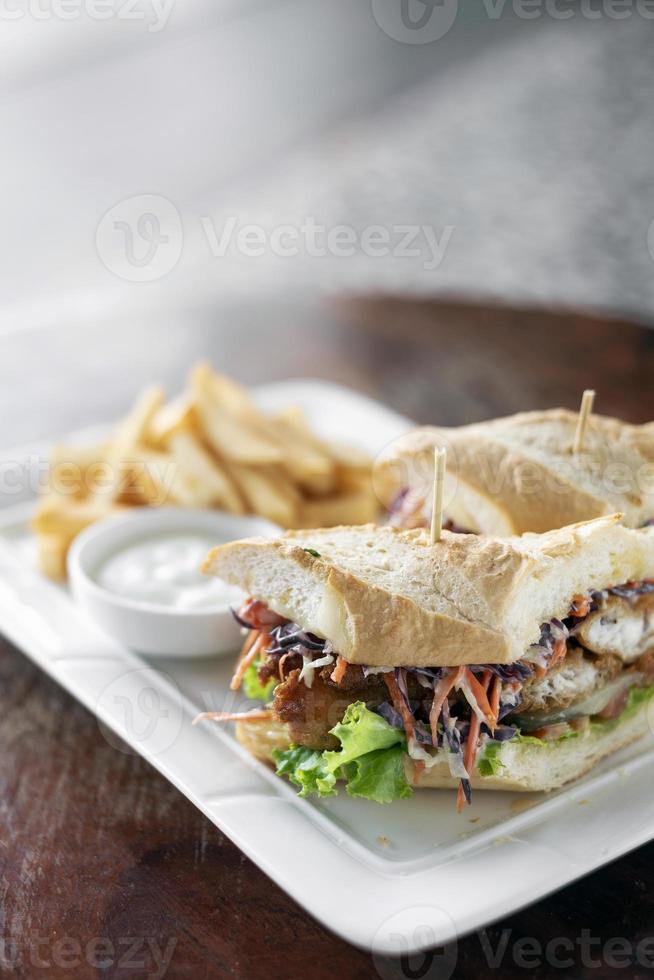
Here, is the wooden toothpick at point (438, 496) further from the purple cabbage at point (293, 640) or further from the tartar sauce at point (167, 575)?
the tartar sauce at point (167, 575)

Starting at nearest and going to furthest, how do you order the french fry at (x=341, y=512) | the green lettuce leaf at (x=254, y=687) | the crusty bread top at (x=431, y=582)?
1. the crusty bread top at (x=431, y=582)
2. the green lettuce leaf at (x=254, y=687)
3. the french fry at (x=341, y=512)

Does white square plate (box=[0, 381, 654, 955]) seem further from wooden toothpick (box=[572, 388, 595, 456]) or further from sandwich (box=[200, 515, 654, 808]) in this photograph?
wooden toothpick (box=[572, 388, 595, 456])

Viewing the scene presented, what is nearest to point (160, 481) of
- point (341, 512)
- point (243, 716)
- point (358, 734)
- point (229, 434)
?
point (229, 434)

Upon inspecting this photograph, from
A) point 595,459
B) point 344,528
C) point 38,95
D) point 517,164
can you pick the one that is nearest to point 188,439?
point 344,528

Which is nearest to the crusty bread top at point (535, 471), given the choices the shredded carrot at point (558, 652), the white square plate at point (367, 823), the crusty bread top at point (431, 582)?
the crusty bread top at point (431, 582)

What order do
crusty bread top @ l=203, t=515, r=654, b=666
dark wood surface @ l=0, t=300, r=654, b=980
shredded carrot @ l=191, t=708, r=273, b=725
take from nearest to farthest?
1. dark wood surface @ l=0, t=300, r=654, b=980
2. crusty bread top @ l=203, t=515, r=654, b=666
3. shredded carrot @ l=191, t=708, r=273, b=725

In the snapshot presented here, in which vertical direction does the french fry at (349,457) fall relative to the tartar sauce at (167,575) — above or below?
above

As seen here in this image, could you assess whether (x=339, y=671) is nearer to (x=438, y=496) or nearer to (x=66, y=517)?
(x=438, y=496)

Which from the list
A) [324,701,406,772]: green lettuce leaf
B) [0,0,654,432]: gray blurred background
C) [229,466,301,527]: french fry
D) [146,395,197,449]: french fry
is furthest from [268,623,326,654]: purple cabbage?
[0,0,654,432]: gray blurred background
